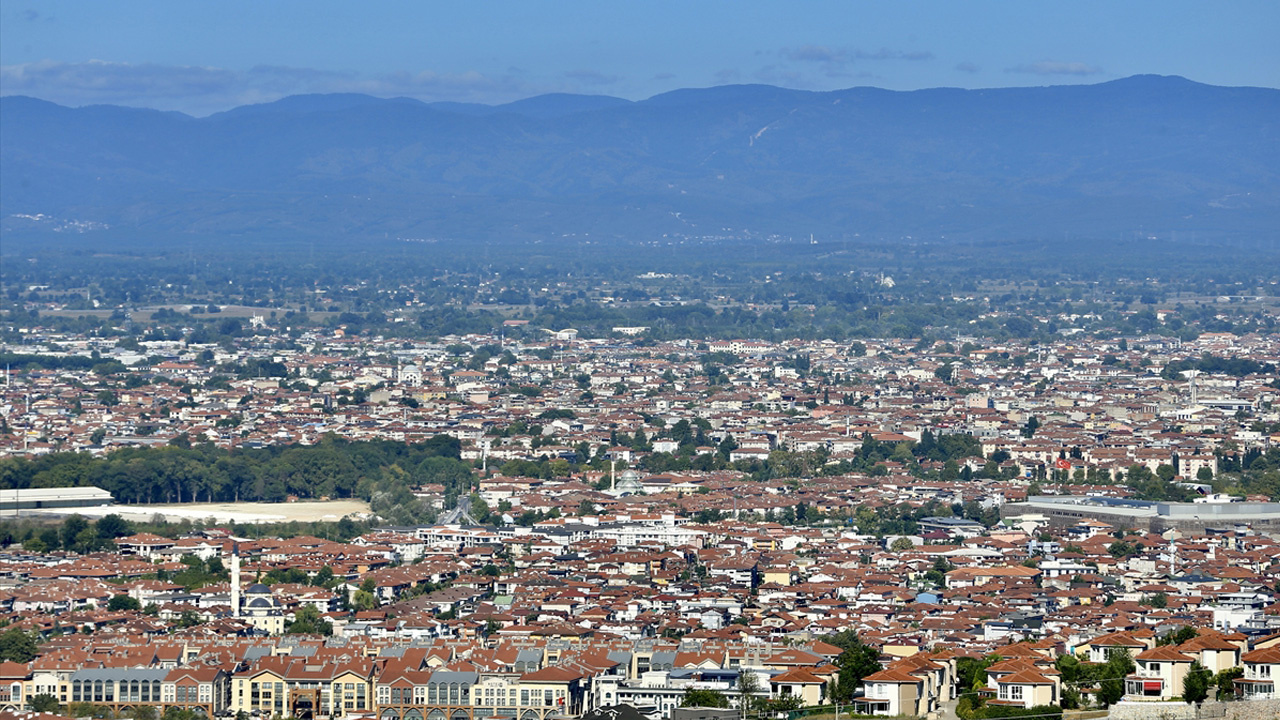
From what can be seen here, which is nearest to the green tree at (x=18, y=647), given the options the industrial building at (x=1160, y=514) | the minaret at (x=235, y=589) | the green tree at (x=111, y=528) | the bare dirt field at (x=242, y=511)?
the minaret at (x=235, y=589)

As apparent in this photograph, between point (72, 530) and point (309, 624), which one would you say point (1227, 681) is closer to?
point (309, 624)

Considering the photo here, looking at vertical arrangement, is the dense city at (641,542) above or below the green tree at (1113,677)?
below

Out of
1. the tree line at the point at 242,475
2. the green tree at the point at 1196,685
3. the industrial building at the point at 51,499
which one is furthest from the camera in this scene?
the tree line at the point at 242,475

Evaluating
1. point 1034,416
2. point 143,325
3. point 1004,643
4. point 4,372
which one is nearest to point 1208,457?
point 1034,416

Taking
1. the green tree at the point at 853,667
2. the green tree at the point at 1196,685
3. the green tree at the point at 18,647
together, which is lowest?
the green tree at the point at 18,647

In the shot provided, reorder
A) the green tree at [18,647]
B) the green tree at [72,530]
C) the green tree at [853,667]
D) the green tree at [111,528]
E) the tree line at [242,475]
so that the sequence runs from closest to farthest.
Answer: the green tree at [853,667] < the green tree at [18,647] < the green tree at [72,530] < the green tree at [111,528] < the tree line at [242,475]

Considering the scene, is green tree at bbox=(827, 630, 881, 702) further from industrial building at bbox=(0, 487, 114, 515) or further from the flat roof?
the flat roof

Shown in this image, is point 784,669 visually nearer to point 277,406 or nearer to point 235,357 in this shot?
point 277,406

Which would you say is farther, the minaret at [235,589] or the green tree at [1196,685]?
the minaret at [235,589]

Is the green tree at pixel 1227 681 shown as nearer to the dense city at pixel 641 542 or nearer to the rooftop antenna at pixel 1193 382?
the dense city at pixel 641 542
